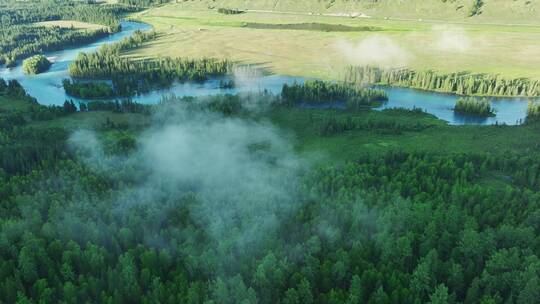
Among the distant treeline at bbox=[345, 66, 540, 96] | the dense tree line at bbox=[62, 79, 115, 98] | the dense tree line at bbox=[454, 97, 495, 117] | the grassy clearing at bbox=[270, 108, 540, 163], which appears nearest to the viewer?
the grassy clearing at bbox=[270, 108, 540, 163]

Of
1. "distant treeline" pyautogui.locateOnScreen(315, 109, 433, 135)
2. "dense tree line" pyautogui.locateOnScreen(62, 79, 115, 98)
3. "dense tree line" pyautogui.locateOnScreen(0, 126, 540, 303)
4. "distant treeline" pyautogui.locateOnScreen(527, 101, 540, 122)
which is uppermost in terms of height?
"dense tree line" pyautogui.locateOnScreen(62, 79, 115, 98)

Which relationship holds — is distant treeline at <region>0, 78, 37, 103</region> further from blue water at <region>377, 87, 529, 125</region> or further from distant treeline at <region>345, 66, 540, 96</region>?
blue water at <region>377, 87, 529, 125</region>

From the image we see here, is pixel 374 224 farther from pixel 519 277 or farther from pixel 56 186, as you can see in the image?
pixel 56 186

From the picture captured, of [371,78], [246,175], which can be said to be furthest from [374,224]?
[371,78]

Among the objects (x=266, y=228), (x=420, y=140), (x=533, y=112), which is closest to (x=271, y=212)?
(x=266, y=228)

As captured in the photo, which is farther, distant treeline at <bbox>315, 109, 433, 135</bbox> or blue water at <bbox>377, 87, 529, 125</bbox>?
blue water at <bbox>377, 87, 529, 125</bbox>

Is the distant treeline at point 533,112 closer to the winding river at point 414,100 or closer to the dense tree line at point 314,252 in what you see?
the winding river at point 414,100

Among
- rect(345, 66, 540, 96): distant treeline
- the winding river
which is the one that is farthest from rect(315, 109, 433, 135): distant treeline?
rect(345, 66, 540, 96): distant treeline

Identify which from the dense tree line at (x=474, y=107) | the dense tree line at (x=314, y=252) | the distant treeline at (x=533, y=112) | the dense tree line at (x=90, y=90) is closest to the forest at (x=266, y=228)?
the dense tree line at (x=314, y=252)
